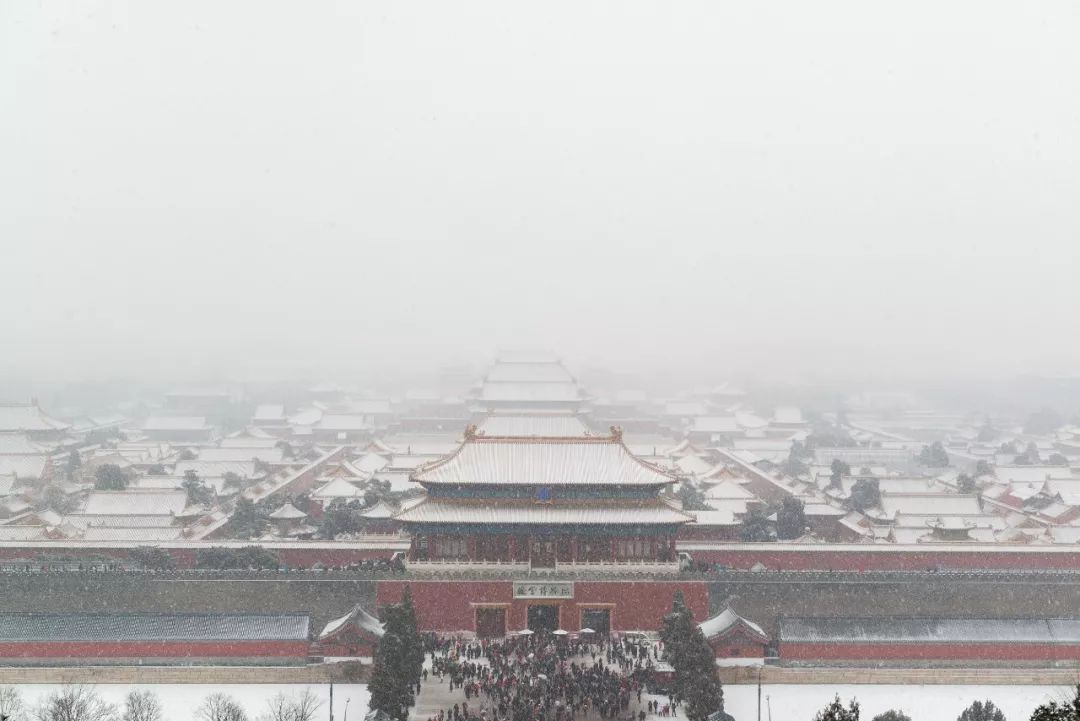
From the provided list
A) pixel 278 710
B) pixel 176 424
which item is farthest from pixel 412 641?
pixel 176 424

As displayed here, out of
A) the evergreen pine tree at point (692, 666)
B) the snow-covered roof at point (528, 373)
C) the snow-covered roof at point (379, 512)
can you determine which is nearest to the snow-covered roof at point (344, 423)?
the snow-covered roof at point (528, 373)

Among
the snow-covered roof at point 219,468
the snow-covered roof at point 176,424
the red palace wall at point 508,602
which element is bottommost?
the red palace wall at point 508,602

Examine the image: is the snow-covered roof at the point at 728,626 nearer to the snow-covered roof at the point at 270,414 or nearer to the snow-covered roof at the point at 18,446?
the snow-covered roof at the point at 18,446

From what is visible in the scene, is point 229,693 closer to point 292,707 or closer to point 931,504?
point 292,707

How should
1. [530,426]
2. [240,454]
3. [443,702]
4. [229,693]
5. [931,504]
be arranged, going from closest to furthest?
[443,702] < [229,693] < [931,504] < [530,426] < [240,454]

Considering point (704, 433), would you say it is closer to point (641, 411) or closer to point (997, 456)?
point (641, 411)

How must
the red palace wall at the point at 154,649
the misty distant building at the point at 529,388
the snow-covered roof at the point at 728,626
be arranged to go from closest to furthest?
the red palace wall at the point at 154,649, the snow-covered roof at the point at 728,626, the misty distant building at the point at 529,388

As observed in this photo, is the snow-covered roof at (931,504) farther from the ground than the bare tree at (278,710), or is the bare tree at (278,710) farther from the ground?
the snow-covered roof at (931,504)
